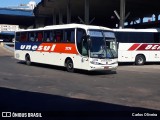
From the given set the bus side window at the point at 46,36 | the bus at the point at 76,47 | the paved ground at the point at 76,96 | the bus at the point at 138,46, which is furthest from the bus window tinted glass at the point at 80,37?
the bus at the point at 138,46

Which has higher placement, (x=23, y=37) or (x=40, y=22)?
(x=40, y=22)

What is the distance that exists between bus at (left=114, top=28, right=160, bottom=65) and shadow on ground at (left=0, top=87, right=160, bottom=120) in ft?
53.0

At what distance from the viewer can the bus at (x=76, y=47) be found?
1831cm

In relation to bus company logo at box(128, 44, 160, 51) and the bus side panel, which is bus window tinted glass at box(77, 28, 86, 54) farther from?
bus company logo at box(128, 44, 160, 51)

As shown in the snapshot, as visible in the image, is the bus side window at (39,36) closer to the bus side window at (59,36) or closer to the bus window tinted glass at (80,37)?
the bus side window at (59,36)

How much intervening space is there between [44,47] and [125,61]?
23.1 ft

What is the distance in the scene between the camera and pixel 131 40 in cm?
2667

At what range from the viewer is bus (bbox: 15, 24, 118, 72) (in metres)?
18.3

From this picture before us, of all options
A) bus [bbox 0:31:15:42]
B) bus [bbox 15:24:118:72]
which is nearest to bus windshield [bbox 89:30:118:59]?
bus [bbox 15:24:118:72]

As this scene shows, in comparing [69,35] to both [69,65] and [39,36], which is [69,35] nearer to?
[69,65]

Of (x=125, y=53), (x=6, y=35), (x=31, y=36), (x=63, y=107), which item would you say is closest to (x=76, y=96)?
(x=63, y=107)

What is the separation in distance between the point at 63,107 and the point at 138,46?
18463mm

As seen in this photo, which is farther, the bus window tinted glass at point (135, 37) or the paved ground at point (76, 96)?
the bus window tinted glass at point (135, 37)

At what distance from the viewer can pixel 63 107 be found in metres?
9.20
